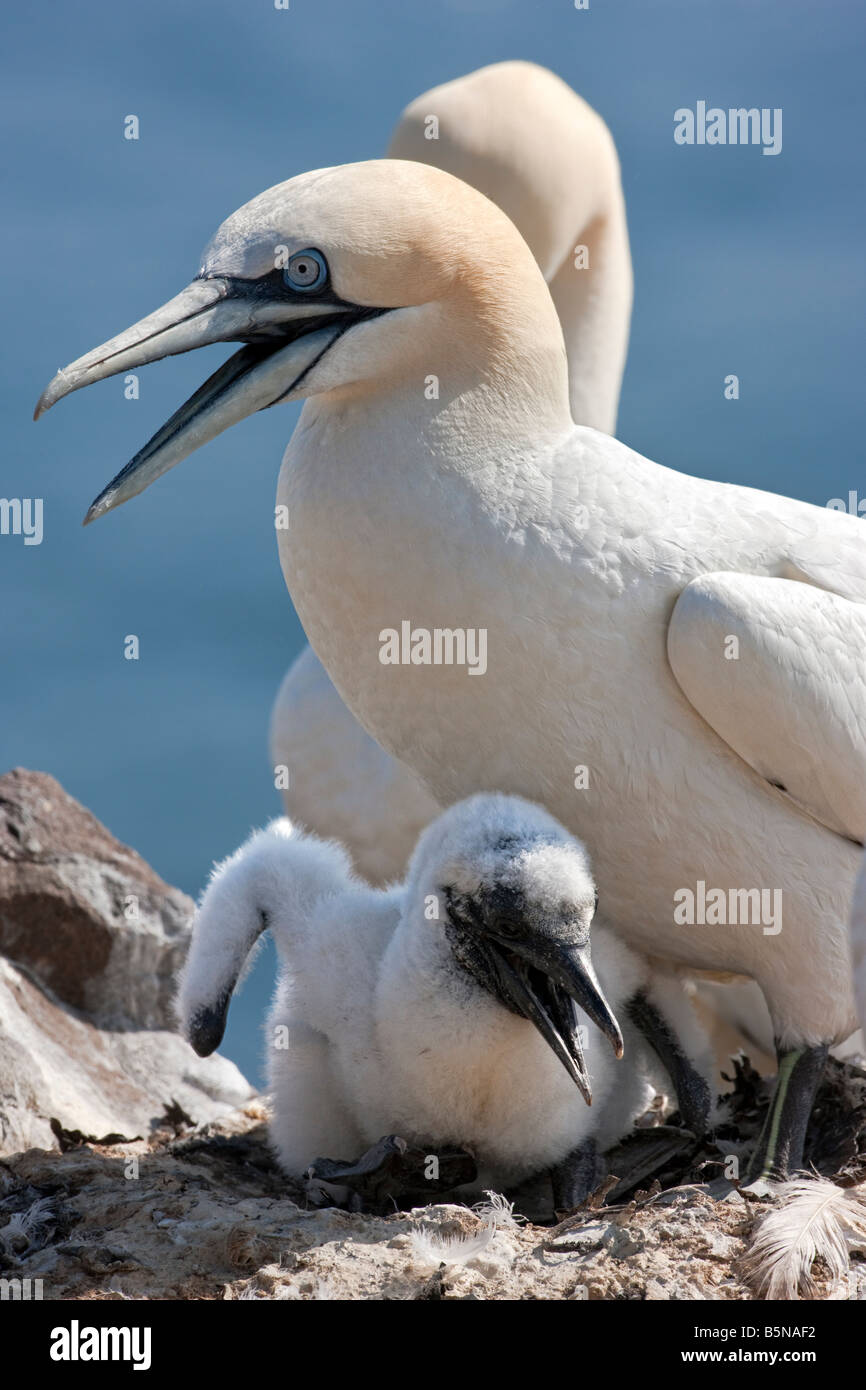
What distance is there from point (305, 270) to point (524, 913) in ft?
4.89

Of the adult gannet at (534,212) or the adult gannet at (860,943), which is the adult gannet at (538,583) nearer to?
the adult gannet at (860,943)

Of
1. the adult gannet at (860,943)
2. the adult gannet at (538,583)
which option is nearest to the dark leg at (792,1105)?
the adult gannet at (538,583)

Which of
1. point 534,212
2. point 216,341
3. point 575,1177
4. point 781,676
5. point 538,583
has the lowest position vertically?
point 575,1177

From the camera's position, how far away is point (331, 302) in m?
4.48

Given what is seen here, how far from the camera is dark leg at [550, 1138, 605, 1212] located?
461cm

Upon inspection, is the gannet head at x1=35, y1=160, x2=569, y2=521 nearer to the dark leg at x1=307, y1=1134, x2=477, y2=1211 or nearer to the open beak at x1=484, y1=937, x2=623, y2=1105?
the open beak at x1=484, y1=937, x2=623, y2=1105

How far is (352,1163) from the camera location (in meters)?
4.62

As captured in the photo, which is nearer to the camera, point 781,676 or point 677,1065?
point 781,676

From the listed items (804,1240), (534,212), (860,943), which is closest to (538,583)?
(860,943)

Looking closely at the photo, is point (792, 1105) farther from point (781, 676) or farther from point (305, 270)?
point (305, 270)

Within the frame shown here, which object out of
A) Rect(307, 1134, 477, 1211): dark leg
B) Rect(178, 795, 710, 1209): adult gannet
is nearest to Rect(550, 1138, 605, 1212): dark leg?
Rect(178, 795, 710, 1209): adult gannet

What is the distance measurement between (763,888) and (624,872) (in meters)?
0.33

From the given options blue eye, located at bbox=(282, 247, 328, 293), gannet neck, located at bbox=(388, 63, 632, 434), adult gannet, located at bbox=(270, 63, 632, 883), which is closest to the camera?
blue eye, located at bbox=(282, 247, 328, 293)
